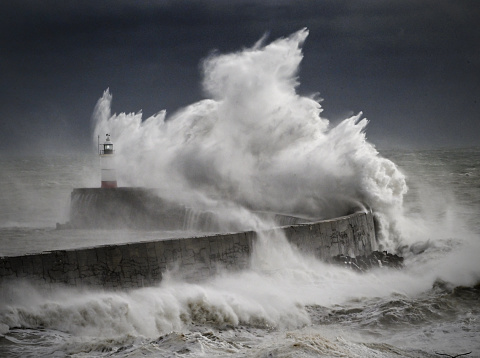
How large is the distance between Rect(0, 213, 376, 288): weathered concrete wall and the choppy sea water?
125 mm

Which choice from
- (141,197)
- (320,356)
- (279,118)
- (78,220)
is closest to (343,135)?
(279,118)

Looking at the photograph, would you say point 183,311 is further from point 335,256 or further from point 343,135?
point 343,135

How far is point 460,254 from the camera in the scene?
1034cm

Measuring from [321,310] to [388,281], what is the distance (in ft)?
6.38

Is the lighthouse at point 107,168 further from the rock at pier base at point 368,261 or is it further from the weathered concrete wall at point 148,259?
the rock at pier base at point 368,261

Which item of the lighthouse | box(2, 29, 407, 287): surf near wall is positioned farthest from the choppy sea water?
the lighthouse

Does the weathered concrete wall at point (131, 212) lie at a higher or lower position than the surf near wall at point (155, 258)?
higher

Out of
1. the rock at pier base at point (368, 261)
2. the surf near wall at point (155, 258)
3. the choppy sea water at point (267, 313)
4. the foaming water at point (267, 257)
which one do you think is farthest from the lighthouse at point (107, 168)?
the rock at pier base at point (368, 261)

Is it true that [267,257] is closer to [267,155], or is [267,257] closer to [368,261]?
[368,261]

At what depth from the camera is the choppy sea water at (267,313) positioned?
5.21 meters

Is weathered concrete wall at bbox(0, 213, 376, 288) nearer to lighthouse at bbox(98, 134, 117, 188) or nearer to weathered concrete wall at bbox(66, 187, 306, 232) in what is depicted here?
weathered concrete wall at bbox(66, 187, 306, 232)

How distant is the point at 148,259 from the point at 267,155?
6.27 m

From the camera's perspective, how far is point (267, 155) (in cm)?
1266

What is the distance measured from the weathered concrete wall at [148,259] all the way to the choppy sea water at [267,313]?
13 centimetres
